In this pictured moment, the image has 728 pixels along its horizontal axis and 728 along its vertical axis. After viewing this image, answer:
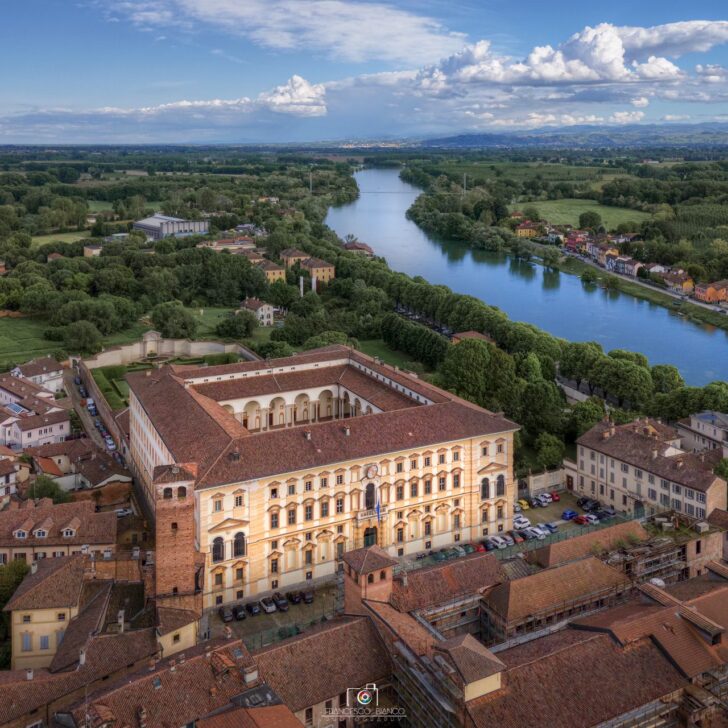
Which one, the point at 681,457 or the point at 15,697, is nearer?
the point at 15,697

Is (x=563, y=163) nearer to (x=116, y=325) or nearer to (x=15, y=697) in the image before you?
(x=116, y=325)

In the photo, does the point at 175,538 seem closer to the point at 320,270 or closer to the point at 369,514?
the point at 369,514

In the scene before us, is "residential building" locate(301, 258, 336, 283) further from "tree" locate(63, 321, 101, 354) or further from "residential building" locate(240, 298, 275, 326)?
"tree" locate(63, 321, 101, 354)

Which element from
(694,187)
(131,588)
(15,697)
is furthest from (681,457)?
(694,187)

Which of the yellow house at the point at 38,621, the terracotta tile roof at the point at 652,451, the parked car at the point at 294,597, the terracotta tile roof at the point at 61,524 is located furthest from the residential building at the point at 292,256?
the yellow house at the point at 38,621

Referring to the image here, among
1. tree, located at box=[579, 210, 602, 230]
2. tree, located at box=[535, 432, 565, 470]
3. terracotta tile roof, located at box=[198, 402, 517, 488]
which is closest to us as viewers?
terracotta tile roof, located at box=[198, 402, 517, 488]

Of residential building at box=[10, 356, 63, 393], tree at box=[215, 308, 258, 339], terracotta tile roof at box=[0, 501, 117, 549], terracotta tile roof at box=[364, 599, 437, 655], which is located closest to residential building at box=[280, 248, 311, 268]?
tree at box=[215, 308, 258, 339]
